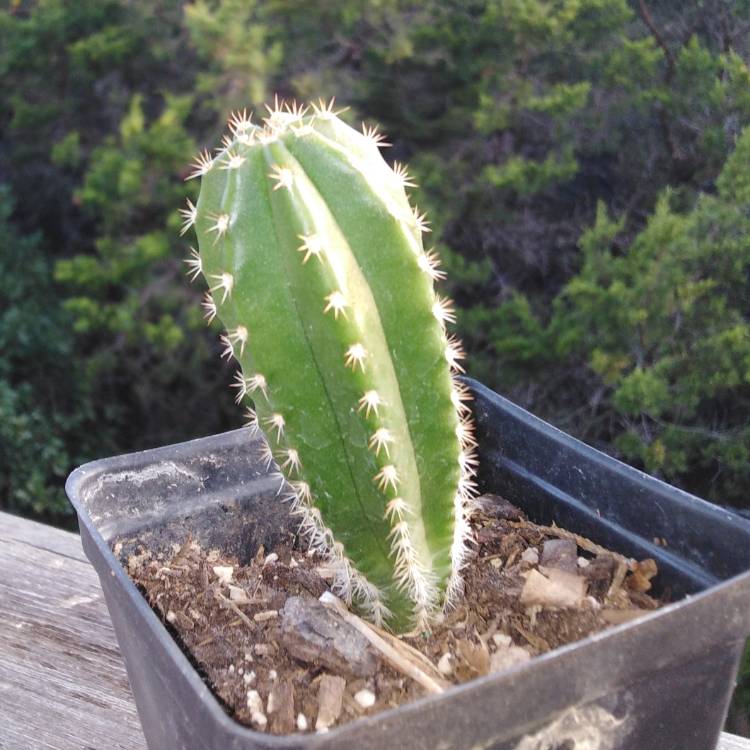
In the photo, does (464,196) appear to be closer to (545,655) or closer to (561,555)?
(561,555)

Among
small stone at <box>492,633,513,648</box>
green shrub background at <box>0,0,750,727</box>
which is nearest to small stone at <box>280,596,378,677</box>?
small stone at <box>492,633,513,648</box>

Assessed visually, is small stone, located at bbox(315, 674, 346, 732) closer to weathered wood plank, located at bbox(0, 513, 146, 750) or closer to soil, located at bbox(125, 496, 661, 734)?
soil, located at bbox(125, 496, 661, 734)

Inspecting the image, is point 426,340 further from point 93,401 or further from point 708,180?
point 93,401

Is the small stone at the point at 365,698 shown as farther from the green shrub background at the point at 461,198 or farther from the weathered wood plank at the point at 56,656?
the green shrub background at the point at 461,198

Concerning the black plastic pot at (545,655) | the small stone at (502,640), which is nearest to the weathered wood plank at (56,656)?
the black plastic pot at (545,655)

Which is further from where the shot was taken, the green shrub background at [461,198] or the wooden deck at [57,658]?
the green shrub background at [461,198]

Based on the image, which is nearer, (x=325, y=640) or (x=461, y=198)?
(x=325, y=640)

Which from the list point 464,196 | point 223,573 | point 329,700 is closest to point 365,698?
point 329,700
